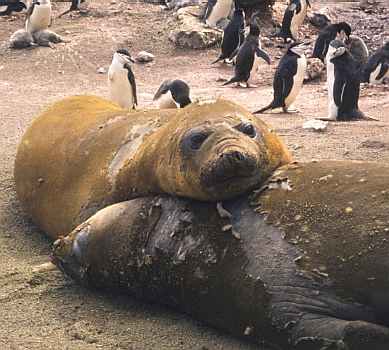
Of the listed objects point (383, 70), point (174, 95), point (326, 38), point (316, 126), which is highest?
point (316, 126)

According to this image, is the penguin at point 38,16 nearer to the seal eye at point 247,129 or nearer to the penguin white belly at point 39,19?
the penguin white belly at point 39,19

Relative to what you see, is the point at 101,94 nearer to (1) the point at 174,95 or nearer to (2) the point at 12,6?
(1) the point at 174,95

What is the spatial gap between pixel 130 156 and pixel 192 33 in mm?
9890

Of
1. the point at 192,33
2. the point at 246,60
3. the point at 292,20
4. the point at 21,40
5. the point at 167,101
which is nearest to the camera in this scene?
the point at 167,101

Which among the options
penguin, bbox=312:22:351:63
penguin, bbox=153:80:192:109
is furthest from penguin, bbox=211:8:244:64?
penguin, bbox=153:80:192:109

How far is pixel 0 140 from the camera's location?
6480mm

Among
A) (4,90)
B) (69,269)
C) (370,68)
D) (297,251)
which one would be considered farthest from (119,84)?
(297,251)

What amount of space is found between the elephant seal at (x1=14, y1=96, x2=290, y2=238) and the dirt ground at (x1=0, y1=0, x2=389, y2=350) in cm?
32

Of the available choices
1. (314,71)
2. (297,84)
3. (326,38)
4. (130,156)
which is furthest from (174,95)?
(326,38)

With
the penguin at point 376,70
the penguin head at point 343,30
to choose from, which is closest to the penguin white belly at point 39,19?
the penguin head at point 343,30

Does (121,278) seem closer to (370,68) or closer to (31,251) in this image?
(31,251)

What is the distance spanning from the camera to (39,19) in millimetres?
14211

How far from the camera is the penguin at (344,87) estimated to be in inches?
337

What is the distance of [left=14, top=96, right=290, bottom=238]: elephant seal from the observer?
3414 millimetres
